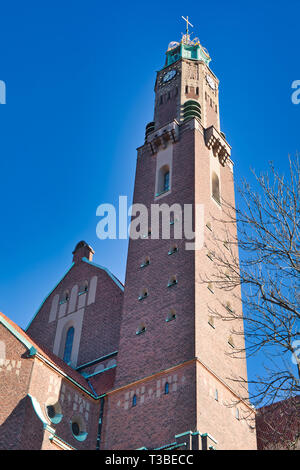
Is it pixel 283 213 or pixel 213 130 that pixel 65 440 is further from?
pixel 213 130

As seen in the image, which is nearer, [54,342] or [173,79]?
[54,342]

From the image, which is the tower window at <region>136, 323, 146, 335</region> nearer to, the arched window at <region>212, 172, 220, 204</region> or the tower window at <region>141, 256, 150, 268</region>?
the tower window at <region>141, 256, 150, 268</region>

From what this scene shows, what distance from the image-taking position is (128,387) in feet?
84.9

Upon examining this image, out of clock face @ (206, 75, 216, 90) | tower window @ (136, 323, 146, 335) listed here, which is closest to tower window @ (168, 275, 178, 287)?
tower window @ (136, 323, 146, 335)

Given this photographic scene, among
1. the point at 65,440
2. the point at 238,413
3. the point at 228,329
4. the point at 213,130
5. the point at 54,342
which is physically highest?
the point at 213,130

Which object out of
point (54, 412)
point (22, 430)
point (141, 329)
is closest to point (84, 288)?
point (141, 329)

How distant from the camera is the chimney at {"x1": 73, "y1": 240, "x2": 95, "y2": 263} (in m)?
36.5

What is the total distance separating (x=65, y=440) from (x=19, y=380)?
2.81 metres

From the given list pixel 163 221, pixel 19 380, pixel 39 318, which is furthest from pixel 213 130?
pixel 19 380

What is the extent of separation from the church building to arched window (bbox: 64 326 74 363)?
7cm

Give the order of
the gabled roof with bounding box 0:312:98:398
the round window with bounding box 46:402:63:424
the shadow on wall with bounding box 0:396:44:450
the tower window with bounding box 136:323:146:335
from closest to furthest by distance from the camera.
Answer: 1. the shadow on wall with bounding box 0:396:44:450
2. the round window with bounding box 46:402:63:424
3. the gabled roof with bounding box 0:312:98:398
4. the tower window with bounding box 136:323:146:335

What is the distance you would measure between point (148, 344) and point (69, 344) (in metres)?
7.33

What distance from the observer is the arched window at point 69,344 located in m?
32.2

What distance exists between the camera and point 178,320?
26.4 metres
